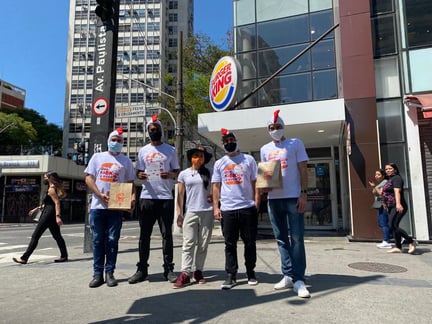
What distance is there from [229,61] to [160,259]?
6640mm

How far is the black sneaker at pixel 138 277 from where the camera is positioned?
458 centimetres

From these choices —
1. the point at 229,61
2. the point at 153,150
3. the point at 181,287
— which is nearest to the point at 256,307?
the point at 181,287

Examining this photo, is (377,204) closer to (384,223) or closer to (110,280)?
(384,223)

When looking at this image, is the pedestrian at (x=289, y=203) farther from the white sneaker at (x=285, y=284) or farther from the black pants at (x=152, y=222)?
the black pants at (x=152, y=222)

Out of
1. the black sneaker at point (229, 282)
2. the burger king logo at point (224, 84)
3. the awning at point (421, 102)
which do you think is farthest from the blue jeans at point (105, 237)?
the awning at point (421, 102)

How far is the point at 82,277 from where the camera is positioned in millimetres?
5023

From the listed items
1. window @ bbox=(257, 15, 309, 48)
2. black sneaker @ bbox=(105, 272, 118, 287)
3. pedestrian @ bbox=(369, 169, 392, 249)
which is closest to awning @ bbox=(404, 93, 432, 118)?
pedestrian @ bbox=(369, 169, 392, 249)

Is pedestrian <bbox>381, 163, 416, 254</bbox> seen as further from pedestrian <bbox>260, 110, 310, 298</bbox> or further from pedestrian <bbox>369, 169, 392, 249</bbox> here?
pedestrian <bbox>260, 110, 310, 298</bbox>

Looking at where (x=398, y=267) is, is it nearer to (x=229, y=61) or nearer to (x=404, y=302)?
(x=404, y=302)

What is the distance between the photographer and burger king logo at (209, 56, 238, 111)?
1045 cm

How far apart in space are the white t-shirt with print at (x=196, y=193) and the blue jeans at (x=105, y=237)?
0.99m

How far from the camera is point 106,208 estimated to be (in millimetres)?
4727

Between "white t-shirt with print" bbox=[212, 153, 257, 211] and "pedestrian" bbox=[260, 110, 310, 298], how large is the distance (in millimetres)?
249

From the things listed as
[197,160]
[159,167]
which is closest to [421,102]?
[197,160]
